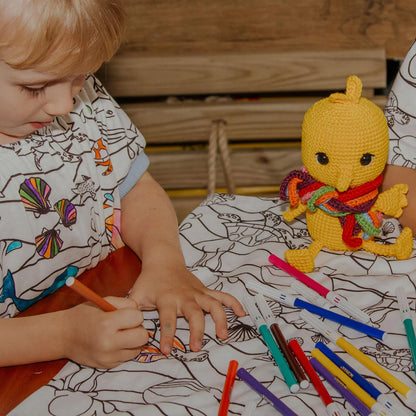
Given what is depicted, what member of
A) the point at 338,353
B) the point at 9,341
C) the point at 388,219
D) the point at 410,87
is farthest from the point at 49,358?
the point at 410,87

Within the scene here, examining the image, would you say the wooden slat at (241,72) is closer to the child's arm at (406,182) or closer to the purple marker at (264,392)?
the child's arm at (406,182)

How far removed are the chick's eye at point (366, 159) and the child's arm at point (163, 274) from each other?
0.20 meters

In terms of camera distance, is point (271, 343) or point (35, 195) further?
point (35, 195)

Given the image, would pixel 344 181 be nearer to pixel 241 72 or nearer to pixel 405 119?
pixel 405 119

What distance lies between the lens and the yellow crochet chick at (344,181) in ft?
1.95

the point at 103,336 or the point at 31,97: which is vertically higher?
the point at 31,97

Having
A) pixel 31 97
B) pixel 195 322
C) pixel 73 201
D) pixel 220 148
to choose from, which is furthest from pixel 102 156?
pixel 220 148

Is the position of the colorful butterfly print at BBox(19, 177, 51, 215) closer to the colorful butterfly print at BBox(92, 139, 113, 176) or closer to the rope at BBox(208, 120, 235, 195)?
the colorful butterfly print at BBox(92, 139, 113, 176)

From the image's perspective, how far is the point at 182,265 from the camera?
0.69 m

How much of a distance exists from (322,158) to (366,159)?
46 mm

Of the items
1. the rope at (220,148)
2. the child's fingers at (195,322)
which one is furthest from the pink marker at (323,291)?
the rope at (220,148)

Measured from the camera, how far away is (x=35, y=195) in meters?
0.67

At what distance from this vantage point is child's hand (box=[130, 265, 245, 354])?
0.58 metres

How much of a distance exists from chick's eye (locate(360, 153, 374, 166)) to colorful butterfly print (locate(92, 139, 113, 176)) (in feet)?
1.11
